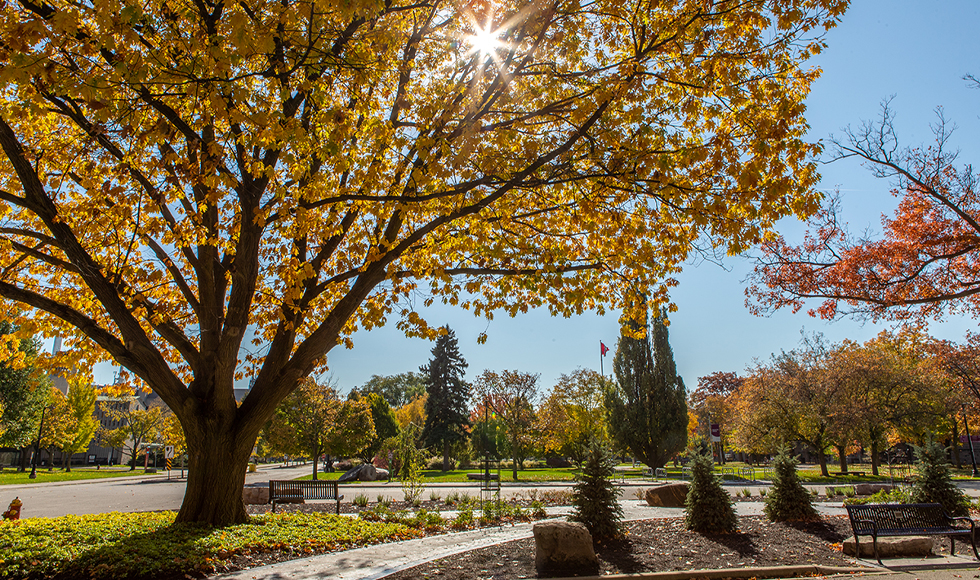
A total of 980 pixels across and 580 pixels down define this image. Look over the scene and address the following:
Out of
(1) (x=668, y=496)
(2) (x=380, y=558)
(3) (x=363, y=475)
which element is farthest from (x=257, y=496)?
(3) (x=363, y=475)

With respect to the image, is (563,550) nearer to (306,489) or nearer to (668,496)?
(306,489)

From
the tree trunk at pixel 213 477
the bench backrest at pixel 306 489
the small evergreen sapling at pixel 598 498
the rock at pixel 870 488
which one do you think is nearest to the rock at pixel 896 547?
the small evergreen sapling at pixel 598 498

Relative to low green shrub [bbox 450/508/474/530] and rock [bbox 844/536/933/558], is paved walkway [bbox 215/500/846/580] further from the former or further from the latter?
rock [bbox 844/536/933/558]

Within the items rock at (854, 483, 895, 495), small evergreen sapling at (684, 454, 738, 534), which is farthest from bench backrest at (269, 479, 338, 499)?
rock at (854, 483, 895, 495)

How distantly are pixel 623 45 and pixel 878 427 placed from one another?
31070 mm

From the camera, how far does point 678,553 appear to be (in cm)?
691

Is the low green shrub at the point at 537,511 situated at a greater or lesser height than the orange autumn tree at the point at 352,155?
lesser

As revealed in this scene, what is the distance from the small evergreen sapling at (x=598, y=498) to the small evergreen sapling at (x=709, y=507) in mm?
1367

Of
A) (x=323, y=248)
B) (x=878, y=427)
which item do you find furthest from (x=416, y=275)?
(x=878, y=427)

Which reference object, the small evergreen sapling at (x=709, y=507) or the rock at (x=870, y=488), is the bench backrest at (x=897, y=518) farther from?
the rock at (x=870, y=488)

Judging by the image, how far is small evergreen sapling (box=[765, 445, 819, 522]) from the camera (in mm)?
9172

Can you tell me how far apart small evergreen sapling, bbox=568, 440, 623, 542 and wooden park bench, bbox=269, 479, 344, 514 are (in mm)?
6523

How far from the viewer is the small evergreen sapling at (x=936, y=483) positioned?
30.4 feet

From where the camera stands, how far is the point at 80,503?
51.2ft
